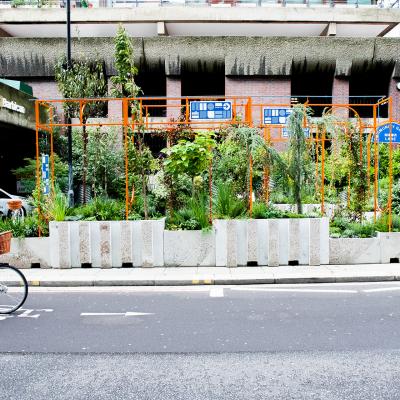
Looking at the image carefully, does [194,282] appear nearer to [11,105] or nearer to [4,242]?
[4,242]

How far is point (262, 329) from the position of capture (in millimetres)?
6262

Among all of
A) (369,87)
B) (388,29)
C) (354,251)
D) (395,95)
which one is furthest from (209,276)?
(388,29)

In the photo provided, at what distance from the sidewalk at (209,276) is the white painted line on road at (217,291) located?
333 millimetres

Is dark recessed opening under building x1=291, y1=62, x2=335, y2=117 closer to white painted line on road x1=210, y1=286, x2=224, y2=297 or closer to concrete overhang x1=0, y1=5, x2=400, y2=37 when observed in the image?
concrete overhang x1=0, y1=5, x2=400, y2=37

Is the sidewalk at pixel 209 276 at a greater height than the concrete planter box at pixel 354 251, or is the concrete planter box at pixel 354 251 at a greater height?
the concrete planter box at pixel 354 251

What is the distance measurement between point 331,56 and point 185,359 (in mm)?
24306

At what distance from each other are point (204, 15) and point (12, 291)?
2652cm

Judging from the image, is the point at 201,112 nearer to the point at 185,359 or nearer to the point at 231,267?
the point at 231,267

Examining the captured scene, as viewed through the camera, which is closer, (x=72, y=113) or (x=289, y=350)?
(x=289, y=350)

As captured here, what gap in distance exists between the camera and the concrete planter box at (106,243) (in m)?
10.3

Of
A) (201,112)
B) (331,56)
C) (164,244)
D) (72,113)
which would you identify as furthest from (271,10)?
(164,244)

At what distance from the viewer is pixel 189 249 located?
410 inches

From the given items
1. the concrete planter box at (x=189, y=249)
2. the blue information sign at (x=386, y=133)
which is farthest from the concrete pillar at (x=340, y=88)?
the concrete planter box at (x=189, y=249)

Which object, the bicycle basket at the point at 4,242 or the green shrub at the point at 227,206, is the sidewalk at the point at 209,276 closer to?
the green shrub at the point at 227,206
